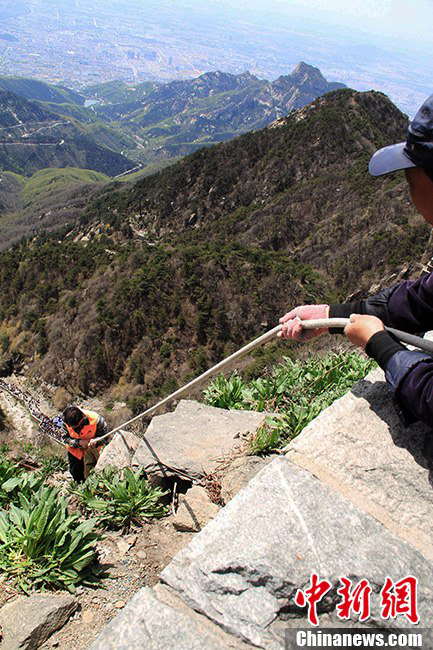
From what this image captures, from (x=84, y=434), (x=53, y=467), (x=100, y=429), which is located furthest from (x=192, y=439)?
(x=53, y=467)

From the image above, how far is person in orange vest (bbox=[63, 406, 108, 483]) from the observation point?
5848 millimetres

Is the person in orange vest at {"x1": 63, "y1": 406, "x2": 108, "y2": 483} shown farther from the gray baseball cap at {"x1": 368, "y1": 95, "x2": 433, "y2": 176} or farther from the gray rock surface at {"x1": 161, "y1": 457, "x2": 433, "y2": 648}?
the gray baseball cap at {"x1": 368, "y1": 95, "x2": 433, "y2": 176}

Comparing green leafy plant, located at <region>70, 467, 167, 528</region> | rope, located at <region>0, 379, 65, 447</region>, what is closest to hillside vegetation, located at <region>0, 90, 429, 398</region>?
rope, located at <region>0, 379, 65, 447</region>

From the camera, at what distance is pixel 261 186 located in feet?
184

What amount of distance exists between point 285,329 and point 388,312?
0.68 m

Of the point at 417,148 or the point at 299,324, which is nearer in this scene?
the point at 417,148

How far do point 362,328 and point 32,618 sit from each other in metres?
2.39

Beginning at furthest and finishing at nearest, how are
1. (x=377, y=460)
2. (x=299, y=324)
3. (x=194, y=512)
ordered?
(x=194, y=512) < (x=299, y=324) < (x=377, y=460)

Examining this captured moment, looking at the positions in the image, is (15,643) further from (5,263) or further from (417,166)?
(5,263)

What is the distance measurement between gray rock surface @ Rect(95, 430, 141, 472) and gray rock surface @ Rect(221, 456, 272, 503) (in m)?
1.51

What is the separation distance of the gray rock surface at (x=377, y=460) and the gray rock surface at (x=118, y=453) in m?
2.87

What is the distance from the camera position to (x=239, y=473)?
3729 mm

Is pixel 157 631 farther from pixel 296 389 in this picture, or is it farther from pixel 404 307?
pixel 296 389

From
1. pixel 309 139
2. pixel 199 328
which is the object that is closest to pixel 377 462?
pixel 199 328
